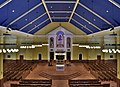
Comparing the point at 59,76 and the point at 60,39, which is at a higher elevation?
the point at 60,39

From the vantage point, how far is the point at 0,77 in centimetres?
1739

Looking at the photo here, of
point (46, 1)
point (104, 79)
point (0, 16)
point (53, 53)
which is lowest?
point (104, 79)

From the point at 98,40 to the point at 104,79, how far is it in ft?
40.8

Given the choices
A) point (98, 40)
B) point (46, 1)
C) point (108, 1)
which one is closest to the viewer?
point (108, 1)

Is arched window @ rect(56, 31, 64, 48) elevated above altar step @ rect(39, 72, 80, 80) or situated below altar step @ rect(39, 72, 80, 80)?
above

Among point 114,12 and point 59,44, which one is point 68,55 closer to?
point 59,44

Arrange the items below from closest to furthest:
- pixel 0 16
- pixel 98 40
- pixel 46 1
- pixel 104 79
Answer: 1. pixel 0 16
2. pixel 46 1
3. pixel 104 79
4. pixel 98 40

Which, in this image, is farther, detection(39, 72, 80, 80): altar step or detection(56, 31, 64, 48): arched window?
detection(56, 31, 64, 48): arched window

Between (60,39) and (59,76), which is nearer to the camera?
(59,76)

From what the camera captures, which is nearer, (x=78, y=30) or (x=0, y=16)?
(x=0, y=16)

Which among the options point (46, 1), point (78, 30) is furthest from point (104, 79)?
point (78, 30)

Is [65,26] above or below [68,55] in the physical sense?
above

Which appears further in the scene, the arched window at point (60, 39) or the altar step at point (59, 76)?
the arched window at point (60, 39)

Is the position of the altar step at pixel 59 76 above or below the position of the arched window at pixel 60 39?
below
